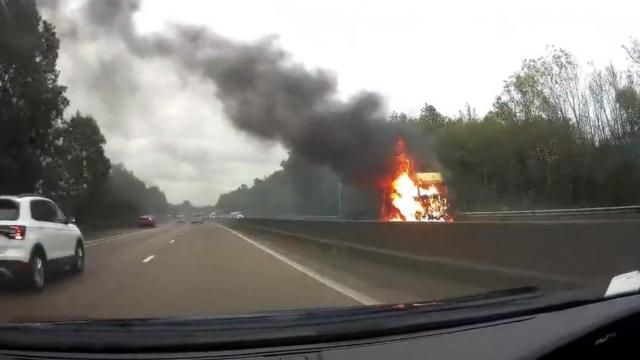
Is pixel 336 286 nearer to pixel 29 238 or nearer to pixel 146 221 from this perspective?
pixel 29 238

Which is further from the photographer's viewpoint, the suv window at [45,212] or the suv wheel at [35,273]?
the suv window at [45,212]

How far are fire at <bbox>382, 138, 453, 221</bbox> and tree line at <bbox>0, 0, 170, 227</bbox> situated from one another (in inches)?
413

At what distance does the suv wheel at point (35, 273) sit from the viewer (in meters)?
11.1

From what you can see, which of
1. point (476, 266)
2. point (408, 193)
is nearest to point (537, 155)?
point (408, 193)

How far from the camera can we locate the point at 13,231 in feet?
35.8

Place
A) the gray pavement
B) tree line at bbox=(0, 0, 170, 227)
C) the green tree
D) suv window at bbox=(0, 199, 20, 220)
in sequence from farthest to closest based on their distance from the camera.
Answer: the green tree → tree line at bbox=(0, 0, 170, 227) → suv window at bbox=(0, 199, 20, 220) → the gray pavement

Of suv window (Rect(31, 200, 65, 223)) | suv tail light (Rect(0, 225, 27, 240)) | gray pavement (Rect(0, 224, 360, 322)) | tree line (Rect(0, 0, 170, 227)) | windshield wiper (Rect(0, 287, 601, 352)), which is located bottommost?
gray pavement (Rect(0, 224, 360, 322))

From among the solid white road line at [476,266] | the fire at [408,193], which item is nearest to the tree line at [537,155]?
the fire at [408,193]

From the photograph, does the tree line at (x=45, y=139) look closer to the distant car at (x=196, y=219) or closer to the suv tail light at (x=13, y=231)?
the suv tail light at (x=13, y=231)

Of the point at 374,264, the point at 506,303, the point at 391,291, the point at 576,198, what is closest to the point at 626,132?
the point at 576,198

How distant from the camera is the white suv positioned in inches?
426

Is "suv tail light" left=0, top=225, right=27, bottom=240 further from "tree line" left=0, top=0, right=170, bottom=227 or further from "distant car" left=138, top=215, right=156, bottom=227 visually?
"distant car" left=138, top=215, right=156, bottom=227

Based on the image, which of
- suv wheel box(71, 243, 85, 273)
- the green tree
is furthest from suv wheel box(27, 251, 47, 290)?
the green tree

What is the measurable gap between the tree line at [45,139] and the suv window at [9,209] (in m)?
8.50
